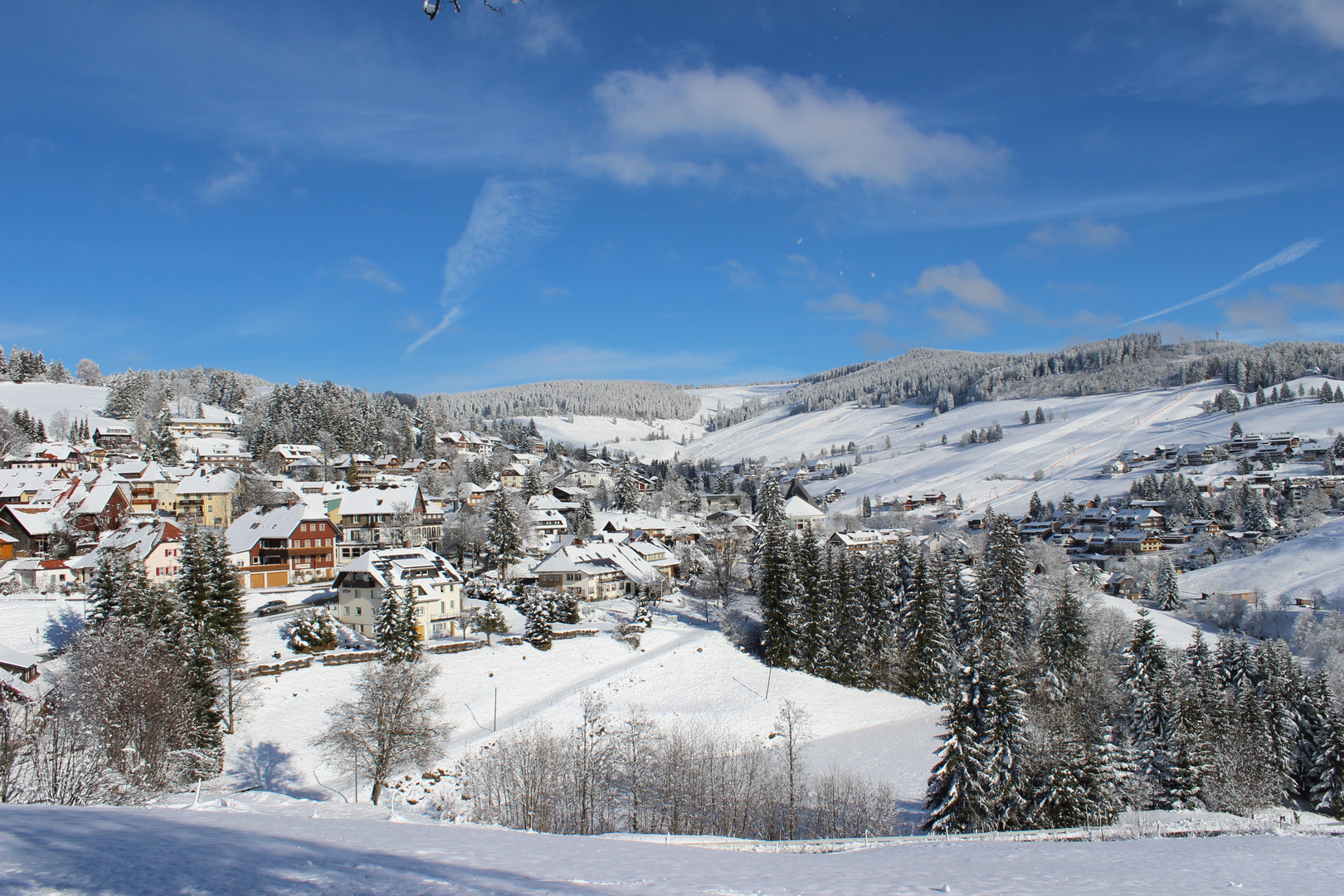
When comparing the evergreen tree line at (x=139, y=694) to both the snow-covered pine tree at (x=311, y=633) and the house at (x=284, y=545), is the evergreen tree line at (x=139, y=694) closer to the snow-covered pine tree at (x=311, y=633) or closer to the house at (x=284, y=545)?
the snow-covered pine tree at (x=311, y=633)

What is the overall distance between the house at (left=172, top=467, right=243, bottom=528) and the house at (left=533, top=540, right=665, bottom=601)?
3410 centimetres

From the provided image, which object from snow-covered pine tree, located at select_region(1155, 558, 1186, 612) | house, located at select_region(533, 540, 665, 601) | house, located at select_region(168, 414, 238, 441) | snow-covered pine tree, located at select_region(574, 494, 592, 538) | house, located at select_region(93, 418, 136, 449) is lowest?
snow-covered pine tree, located at select_region(1155, 558, 1186, 612)

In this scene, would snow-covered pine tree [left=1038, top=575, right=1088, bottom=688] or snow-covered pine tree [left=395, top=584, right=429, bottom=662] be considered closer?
snow-covered pine tree [left=395, top=584, right=429, bottom=662]

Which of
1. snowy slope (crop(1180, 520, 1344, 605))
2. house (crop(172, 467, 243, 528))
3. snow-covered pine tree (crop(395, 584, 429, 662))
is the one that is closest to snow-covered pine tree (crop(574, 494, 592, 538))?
house (crop(172, 467, 243, 528))

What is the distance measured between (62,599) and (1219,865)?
2232 inches

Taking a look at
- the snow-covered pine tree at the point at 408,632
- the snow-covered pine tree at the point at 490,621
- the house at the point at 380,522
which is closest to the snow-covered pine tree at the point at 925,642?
the snow-covered pine tree at the point at 490,621

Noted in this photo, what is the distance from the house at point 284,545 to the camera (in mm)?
54281

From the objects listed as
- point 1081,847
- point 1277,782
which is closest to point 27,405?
point 1081,847

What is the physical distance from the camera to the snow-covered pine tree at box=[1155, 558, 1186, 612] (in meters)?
78.5

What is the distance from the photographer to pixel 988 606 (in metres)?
52.5

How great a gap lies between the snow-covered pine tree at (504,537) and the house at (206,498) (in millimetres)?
28507

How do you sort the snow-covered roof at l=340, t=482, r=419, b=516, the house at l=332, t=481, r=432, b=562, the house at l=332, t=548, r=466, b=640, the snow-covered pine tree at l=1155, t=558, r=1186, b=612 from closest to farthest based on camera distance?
1. the house at l=332, t=548, r=466, b=640
2. the house at l=332, t=481, r=432, b=562
3. the snow-covered roof at l=340, t=482, r=419, b=516
4. the snow-covered pine tree at l=1155, t=558, r=1186, b=612

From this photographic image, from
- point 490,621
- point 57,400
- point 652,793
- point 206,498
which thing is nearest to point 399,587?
point 490,621

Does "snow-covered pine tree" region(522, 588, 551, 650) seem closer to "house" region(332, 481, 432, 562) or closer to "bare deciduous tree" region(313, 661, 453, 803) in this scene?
"bare deciduous tree" region(313, 661, 453, 803)
